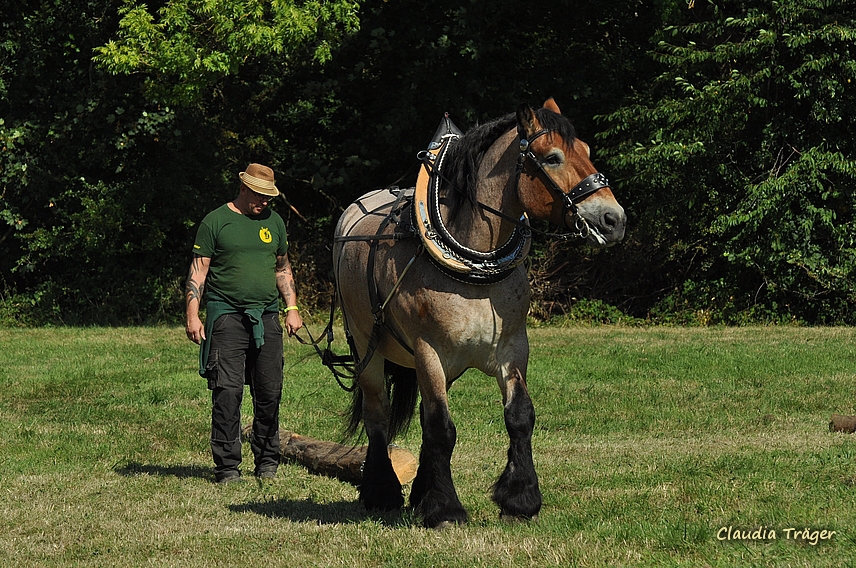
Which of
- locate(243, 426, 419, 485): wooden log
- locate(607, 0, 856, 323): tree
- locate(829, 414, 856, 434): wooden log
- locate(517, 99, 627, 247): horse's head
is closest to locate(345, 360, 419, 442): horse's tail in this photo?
locate(243, 426, 419, 485): wooden log

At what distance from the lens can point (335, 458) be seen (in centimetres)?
835

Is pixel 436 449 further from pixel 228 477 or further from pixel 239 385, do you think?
pixel 228 477

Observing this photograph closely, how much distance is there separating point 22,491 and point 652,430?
5.30m

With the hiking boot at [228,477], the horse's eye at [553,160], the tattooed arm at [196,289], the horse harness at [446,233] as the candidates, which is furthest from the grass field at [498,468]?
the horse's eye at [553,160]

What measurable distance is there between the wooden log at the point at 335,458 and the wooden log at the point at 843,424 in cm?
367

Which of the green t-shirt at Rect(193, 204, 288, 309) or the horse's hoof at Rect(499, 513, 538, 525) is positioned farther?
the green t-shirt at Rect(193, 204, 288, 309)

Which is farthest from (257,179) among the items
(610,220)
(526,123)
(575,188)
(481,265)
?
(610,220)

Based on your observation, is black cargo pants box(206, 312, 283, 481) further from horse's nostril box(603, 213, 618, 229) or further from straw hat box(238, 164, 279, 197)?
horse's nostril box(603, 213, 618, 229)

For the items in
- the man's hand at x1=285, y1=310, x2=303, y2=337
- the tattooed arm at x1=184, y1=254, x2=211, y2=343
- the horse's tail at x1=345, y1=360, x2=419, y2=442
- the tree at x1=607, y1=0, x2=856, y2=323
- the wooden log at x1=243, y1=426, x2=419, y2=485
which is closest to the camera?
the horse's tail at x1=345, y1=360, x2=419, y2=442

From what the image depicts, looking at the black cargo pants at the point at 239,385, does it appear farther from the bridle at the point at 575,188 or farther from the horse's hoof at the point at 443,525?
the bridle at the point at 575,188

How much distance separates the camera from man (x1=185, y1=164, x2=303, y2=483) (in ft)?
26.9

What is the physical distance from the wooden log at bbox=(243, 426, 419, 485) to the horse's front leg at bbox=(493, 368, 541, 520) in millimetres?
1428

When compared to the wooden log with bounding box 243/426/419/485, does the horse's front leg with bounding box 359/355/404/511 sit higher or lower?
higher

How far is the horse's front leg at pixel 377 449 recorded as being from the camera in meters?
6.98
